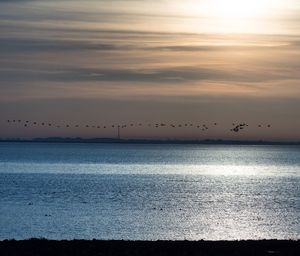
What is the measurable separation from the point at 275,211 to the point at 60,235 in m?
26.0

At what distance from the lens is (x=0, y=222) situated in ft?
178
